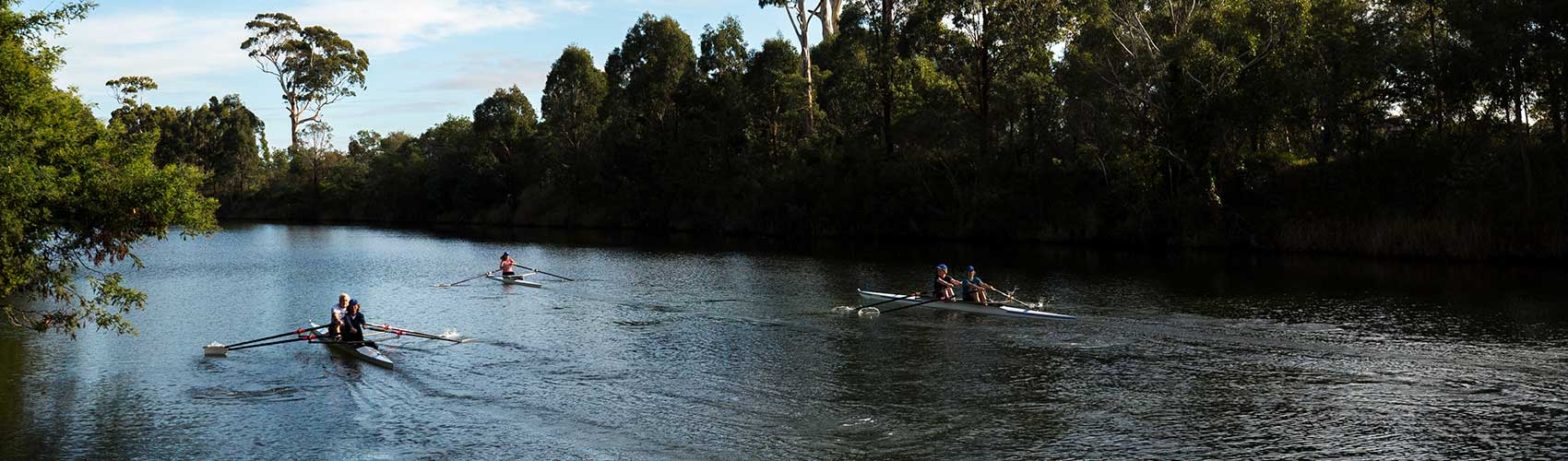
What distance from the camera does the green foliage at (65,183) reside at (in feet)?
54.2

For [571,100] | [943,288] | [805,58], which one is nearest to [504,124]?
[571,100]

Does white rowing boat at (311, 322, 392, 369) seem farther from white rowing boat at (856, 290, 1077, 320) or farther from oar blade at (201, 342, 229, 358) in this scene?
white rowing boat at (856, 290, 1077, 320)

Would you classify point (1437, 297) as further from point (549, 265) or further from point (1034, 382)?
point (549, 265)

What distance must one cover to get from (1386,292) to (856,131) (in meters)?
41.3

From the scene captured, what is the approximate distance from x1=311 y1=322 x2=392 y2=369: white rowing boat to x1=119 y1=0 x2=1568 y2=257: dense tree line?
37.3 m

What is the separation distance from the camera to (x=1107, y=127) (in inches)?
2068

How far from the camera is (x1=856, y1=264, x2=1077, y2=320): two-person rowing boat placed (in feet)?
89.0

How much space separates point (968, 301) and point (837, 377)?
367 inches

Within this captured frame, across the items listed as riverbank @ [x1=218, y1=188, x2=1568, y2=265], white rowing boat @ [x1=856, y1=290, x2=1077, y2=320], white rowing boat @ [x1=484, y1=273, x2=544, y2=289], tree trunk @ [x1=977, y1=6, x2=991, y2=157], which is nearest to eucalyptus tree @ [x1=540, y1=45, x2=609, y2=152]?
riverbank @ [x1=218, y1=188, x2=1568, y2=265]

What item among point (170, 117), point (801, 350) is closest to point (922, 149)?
point (801, 350)

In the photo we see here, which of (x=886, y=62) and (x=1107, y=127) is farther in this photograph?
(x=886, y=62)

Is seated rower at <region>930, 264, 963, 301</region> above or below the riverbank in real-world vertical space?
below

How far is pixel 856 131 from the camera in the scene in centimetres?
6894

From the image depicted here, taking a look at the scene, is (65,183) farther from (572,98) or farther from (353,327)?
(572,98)
